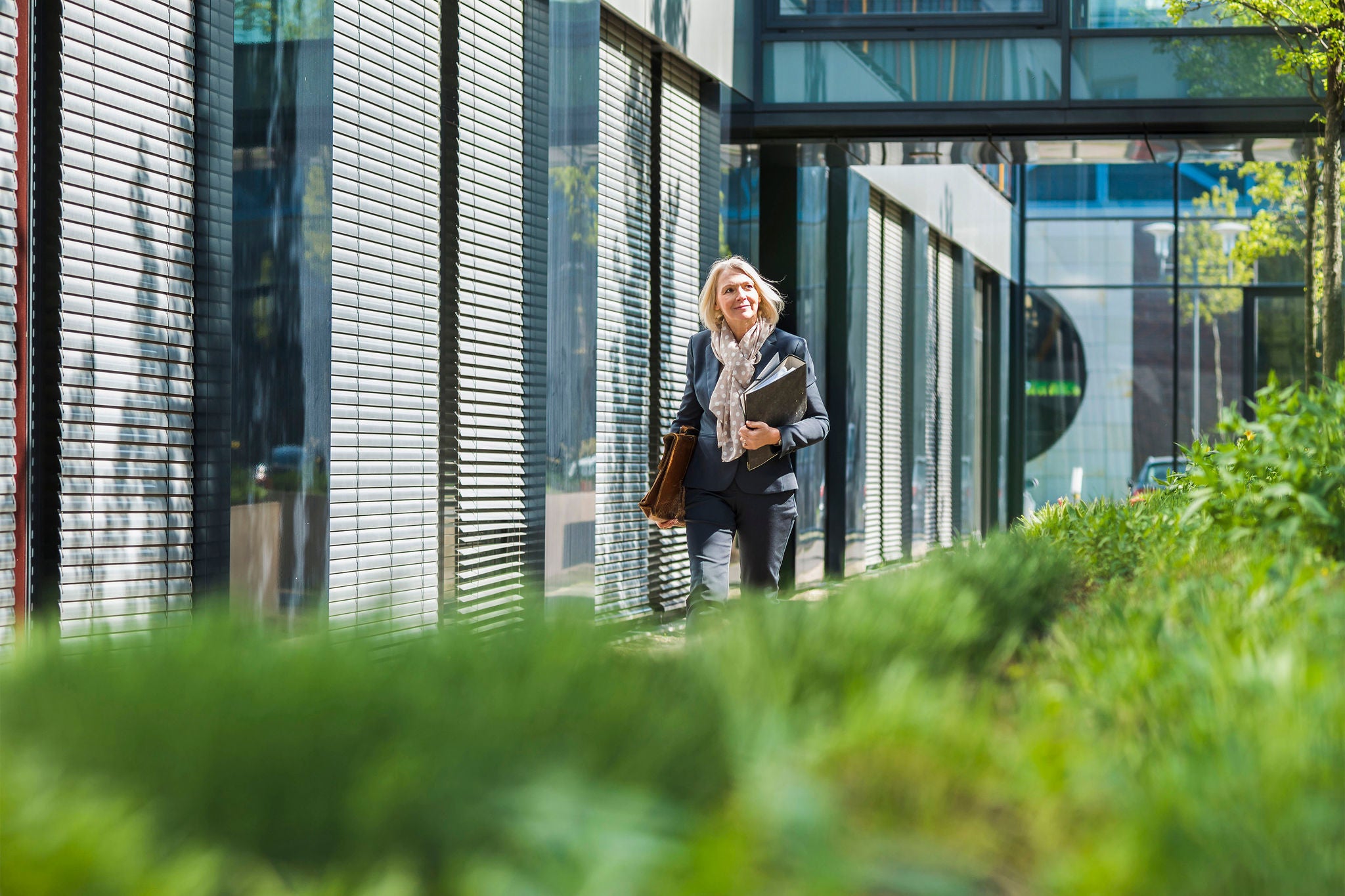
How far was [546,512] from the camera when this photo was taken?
725 cm

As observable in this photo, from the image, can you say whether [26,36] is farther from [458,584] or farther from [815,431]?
[458,584]

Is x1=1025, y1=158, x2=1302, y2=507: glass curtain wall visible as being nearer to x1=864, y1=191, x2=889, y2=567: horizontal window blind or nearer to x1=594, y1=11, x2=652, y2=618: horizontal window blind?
x1=864, y1=191, x2=889, y2=567: horizontal window blind

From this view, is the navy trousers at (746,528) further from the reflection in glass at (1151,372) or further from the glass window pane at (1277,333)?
the reflection in glass at (1151,372)

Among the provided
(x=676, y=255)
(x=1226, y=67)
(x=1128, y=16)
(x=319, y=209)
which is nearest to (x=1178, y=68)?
(x=1226, y=67)

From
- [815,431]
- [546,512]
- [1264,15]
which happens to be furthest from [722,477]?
[1264,15]

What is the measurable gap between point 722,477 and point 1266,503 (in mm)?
2165

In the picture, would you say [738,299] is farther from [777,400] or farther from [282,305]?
[282,305]

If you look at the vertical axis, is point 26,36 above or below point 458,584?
above

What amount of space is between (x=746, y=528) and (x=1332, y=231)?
6187mm

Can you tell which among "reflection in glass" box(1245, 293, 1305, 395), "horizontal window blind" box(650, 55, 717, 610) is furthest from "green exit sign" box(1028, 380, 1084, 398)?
"horizontal window blind" box(650, 55, 717, 610)

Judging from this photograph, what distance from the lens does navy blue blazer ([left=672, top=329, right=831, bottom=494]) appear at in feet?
15.5

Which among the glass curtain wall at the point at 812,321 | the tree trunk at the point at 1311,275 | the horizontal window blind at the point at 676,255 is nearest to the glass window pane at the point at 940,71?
the glass curtain wall at the point at 812,321

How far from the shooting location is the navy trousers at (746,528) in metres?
4.76

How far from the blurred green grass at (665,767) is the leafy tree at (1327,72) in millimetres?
7738
